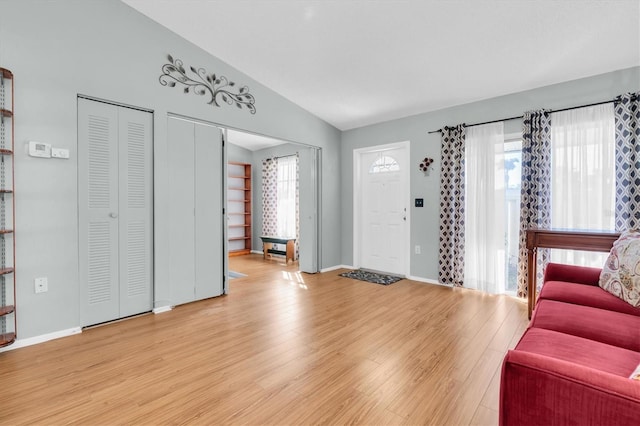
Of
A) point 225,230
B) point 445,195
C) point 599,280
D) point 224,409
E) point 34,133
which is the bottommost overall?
point 224,409

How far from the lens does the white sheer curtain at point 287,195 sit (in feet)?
22.2

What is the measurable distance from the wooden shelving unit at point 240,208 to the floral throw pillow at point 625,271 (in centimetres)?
662

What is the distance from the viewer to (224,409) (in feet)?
5.65

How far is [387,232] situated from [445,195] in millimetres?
1195

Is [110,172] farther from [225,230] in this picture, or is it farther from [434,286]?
[434,286]

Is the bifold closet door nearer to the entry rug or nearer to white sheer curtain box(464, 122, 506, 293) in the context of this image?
the entry rug

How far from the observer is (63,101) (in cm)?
270

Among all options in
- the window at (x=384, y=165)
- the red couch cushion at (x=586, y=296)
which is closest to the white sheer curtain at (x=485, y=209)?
the window at (x=384, y=165)

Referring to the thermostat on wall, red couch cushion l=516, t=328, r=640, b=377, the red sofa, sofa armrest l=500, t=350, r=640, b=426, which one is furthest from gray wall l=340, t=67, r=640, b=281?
the thermostat on wall

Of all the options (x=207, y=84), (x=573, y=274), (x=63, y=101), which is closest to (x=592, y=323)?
(x=573, y=274)

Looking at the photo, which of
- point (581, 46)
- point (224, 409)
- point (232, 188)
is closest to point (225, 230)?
point (224, 409)

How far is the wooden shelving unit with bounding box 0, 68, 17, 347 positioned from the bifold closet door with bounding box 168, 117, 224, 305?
1255 millimetres

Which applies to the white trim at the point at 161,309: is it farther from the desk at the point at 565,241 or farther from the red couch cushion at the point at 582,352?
the desk at the point at 565,241

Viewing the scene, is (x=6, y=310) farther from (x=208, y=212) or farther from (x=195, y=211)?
(x=208, y=212)
